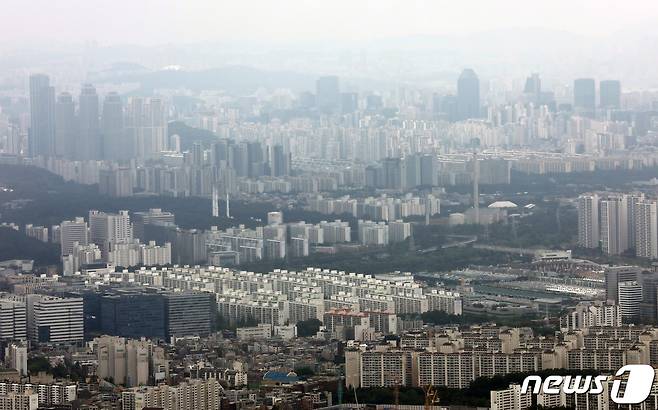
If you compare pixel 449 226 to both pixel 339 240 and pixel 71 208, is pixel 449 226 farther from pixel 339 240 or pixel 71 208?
pixel 71 208

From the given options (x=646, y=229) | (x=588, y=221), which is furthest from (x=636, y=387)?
(x=588, y=221)

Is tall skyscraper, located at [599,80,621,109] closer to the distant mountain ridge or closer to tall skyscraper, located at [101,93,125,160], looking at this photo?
the distant mountain ridge

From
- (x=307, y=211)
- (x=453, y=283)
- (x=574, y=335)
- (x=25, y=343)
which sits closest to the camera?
(x=574, y=335)

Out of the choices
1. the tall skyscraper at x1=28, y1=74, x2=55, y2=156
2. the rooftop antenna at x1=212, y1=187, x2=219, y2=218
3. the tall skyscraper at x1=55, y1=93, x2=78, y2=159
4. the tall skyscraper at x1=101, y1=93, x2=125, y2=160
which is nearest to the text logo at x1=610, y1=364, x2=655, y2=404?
the rooftop antenna at x1=212, y1=187, x2=219, y2=218

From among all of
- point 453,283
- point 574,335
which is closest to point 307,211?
point 453,283

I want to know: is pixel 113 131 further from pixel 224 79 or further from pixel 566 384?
pixel 566 384

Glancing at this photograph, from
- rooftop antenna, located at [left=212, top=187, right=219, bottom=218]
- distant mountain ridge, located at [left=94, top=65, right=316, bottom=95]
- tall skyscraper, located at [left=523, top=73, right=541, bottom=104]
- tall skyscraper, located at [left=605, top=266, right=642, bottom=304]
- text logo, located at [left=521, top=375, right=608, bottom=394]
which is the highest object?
distant mountain ridge, located at [left=94, top=65, right=316, bottom=95]
